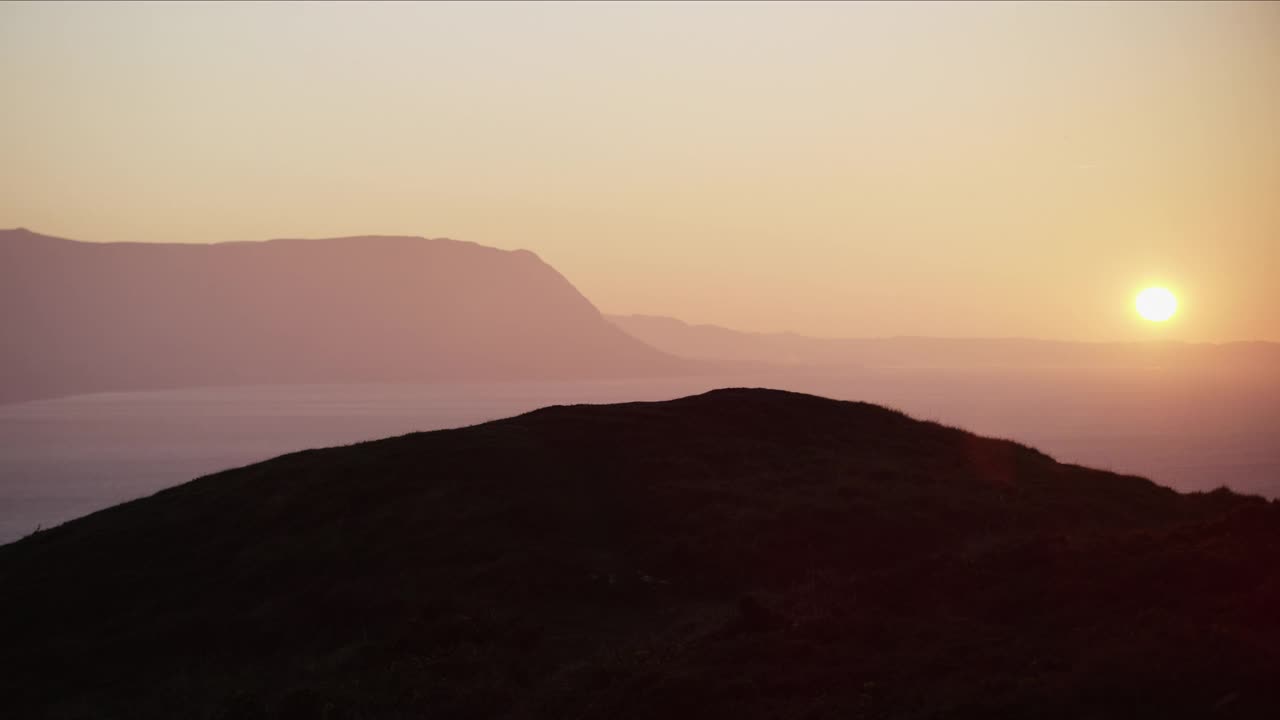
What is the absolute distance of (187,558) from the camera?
41812mm

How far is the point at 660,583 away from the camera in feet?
112

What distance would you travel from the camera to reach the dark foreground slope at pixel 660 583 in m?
22.5

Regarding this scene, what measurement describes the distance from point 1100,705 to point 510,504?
2570cm

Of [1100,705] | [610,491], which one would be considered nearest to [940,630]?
[1100,705]

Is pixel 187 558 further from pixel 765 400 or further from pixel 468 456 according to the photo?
pixel 765 400

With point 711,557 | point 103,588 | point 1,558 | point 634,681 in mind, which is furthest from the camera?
point 1,558

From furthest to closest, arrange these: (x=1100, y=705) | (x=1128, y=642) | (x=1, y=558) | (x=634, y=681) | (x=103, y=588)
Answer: (x=1, y=558), (x=103, y=588), (x=634, y=681), (x=1128, y=642), (x=1100, y=705)

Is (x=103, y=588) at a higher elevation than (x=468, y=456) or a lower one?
lower

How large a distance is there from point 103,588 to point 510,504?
Result: 14.4m

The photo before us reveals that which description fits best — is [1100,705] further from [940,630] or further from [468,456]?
[468,456]

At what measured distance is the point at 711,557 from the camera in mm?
35875

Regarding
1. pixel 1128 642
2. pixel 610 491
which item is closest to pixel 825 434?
pixel 610 491

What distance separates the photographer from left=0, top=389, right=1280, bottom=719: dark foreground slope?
22484mm

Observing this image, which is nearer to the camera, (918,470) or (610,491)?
(610,491)
